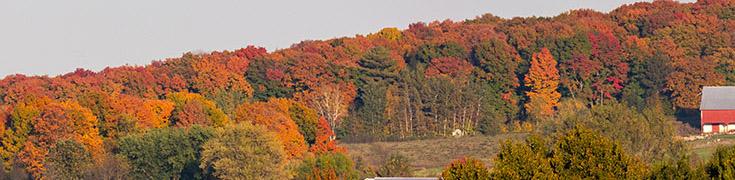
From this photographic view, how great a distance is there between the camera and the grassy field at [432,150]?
329 ft

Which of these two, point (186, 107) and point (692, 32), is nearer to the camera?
point (186, 107)

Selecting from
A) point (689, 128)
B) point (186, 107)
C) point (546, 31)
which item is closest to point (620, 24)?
point (546, 31)

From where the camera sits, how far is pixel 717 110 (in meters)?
114

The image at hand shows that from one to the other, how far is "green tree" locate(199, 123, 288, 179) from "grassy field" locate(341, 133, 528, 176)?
9543 millimetres

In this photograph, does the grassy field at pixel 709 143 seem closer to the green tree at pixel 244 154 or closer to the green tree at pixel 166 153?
the green tree at pixel 244 154

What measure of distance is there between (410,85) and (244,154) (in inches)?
1509

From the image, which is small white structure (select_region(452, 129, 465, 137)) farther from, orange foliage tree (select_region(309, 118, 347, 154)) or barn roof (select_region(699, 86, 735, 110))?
barn roof (select_region(699, 86, 735, 110))

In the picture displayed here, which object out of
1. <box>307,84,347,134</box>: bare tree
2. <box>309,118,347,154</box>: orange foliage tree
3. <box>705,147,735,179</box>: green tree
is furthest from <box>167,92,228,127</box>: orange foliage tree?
<box>705,147,735,179</box>: green tree

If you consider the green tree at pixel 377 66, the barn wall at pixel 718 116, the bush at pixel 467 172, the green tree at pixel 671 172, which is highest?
the green tree at pixel 377 66

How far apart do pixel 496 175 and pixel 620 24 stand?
104 meters

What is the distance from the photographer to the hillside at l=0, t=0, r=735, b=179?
344 feet

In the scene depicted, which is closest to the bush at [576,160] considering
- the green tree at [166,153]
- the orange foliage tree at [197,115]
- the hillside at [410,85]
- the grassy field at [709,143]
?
the grassy field at [709,143]

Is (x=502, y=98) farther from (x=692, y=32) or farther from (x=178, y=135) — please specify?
(x=178, y=135)

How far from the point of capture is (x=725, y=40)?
416 ft
